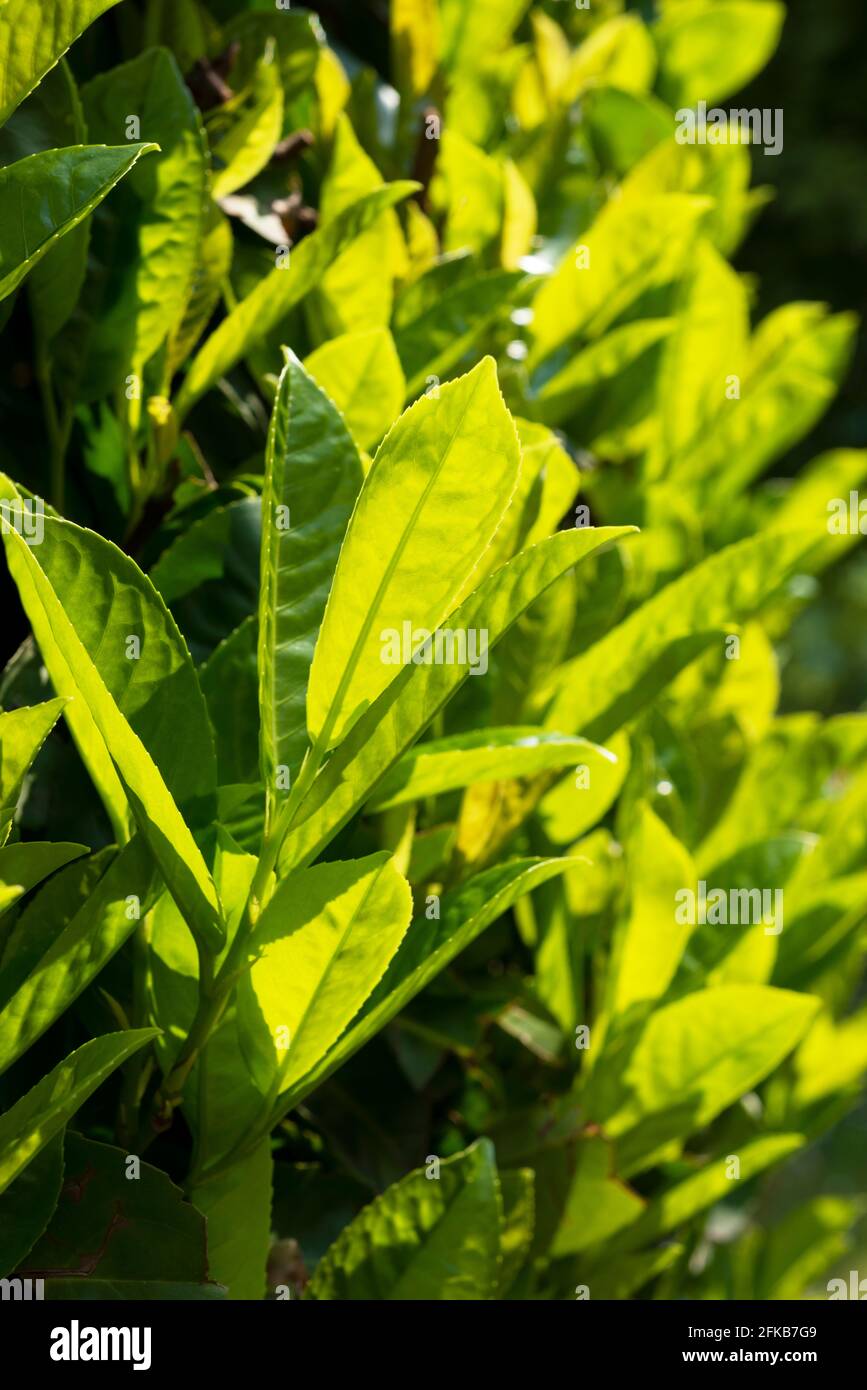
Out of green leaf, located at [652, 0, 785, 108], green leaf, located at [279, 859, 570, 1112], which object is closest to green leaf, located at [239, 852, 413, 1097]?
green leaf, located at [279, 859, 570, 1112]

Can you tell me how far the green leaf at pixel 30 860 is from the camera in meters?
0.64

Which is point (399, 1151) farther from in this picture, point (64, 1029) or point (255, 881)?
point (255, 881)

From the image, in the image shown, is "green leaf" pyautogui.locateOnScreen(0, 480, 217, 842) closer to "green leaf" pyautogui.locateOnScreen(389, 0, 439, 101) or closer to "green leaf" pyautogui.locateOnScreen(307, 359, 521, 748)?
"green leaf" pyautogui.locateOnScreen(307, 359, 521, 748)

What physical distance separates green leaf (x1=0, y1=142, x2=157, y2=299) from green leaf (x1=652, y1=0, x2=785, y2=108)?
1.16 m

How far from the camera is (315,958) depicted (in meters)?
0.68

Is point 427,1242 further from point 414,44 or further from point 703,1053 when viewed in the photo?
point 414,44

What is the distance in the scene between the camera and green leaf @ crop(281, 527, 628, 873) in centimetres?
63

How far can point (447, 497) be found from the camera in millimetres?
611

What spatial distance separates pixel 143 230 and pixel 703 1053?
0.71 metres

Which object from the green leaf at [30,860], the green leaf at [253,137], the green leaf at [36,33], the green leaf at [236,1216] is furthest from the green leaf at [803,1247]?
the green leaf at [36,33]

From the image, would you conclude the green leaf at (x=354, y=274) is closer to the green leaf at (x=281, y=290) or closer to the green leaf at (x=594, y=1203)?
the green leaf at (x=281, y=290)

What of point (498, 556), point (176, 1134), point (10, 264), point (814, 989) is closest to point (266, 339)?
point (498, 556)

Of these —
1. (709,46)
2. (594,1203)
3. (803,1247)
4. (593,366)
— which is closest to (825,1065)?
(803,1247)
